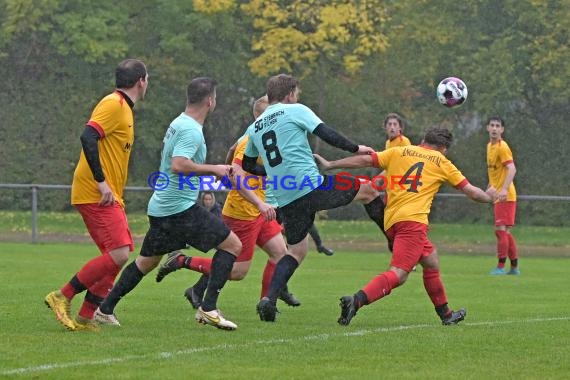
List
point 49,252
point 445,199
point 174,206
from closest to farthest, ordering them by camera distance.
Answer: point 174,206 < point 49,252 < point 445,199

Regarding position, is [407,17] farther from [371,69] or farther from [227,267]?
[227,267]

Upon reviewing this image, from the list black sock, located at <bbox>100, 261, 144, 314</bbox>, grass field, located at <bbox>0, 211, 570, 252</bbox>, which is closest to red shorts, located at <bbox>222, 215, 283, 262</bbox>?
black sock, located at <bbox>100, 261, 144, 314</bbox>

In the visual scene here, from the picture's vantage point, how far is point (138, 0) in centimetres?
3822

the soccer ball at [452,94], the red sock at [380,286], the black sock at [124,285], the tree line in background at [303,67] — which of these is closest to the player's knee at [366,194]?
the red sock at [380,286]

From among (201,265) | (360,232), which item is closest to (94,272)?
(201,265)

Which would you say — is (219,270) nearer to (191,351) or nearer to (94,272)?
(94,272)

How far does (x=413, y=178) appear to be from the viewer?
415 inches

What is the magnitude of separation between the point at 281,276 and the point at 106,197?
1.78m

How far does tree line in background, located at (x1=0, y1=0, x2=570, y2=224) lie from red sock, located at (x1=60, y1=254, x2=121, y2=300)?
76.4ft

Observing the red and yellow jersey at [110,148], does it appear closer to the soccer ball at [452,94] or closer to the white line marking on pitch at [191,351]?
the white line marking on pitch at [191,351]

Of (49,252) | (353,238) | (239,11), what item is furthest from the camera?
(239,11)

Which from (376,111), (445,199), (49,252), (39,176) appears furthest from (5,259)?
(376,111)

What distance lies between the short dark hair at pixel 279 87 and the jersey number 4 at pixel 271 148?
12.7 inches

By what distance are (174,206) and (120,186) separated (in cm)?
44
